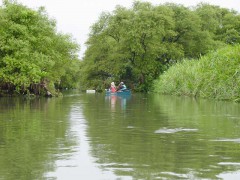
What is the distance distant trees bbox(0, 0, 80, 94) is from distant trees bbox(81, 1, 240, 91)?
2163cm

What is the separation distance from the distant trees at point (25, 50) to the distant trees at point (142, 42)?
21.6 meters

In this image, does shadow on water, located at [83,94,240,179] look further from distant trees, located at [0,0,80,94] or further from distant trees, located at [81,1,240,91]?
distant trees, located at [81,1,240,91]

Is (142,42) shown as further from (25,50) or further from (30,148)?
(30,148)

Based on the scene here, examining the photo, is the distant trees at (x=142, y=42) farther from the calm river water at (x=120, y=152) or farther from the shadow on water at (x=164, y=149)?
the calm river water at (x=120, y=152)

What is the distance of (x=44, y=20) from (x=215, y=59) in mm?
20951

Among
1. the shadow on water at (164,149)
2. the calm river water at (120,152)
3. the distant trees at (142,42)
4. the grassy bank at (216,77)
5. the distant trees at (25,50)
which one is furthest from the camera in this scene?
the distant trees at (142,42)

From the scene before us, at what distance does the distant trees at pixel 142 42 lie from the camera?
67.2 meters

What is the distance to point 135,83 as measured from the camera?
72938 mm

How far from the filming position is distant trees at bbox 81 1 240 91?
6725 cm

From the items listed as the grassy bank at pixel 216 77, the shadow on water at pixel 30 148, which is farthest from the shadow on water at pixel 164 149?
the grassy bank at pixel 216 77

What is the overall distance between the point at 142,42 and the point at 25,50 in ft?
101

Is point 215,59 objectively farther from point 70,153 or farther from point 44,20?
point 70,153

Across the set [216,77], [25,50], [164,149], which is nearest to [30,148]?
[164,149]

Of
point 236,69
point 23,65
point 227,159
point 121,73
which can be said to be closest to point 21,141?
point 227,159
